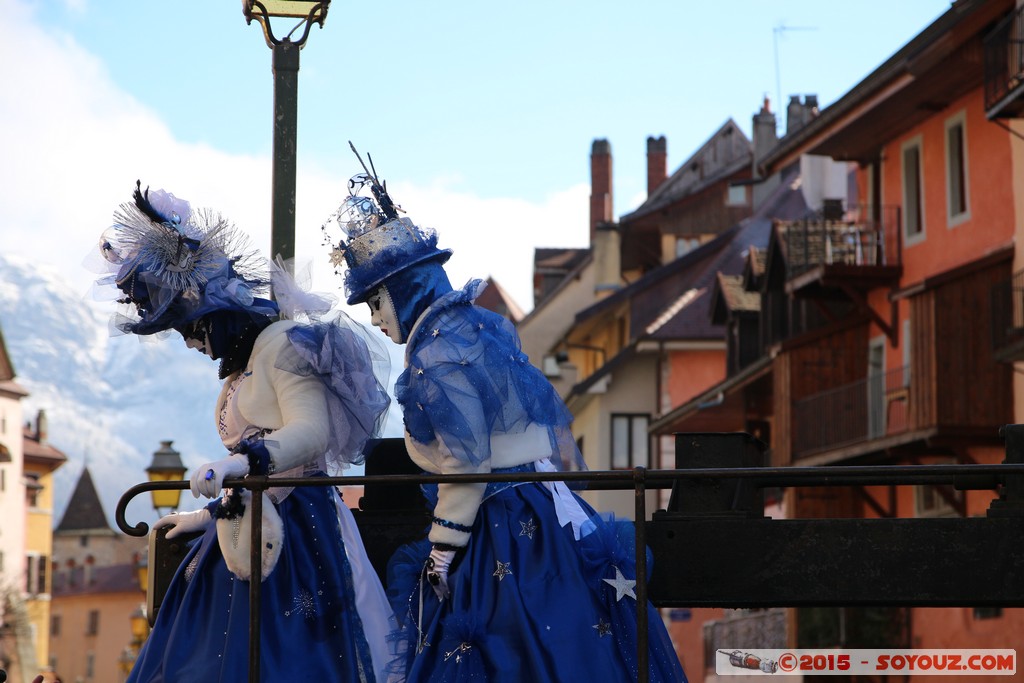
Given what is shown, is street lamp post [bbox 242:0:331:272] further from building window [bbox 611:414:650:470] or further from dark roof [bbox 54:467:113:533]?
dark roof [bbox 54:467:113:533]

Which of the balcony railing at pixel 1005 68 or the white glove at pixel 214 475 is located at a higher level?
the balcony railing at pixel 1005 68

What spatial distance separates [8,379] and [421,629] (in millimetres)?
64364

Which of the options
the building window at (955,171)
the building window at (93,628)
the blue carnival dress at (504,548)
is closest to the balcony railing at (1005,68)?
the building window at (955,171)

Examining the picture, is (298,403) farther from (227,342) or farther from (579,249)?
(579,249)

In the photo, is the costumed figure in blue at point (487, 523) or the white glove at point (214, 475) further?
the white glove at point (214, 475)

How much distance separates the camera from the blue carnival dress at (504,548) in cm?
557

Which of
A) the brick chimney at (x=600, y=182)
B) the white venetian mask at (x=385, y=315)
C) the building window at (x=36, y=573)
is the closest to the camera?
the white venetian mask at (x=385, y=315)

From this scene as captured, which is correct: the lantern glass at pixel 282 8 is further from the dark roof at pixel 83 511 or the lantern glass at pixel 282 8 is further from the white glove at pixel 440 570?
the dark roof at pixel 83 511

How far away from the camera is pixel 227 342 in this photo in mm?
6711

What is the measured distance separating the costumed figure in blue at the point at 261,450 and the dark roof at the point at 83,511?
107 metres

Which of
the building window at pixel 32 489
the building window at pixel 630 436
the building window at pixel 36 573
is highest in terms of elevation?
the building window at pixel 630 436

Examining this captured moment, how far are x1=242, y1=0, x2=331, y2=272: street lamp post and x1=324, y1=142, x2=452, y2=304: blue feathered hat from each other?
1304 millimetres

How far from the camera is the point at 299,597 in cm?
621

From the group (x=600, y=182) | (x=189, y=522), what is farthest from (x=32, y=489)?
(x=189, y=522)
